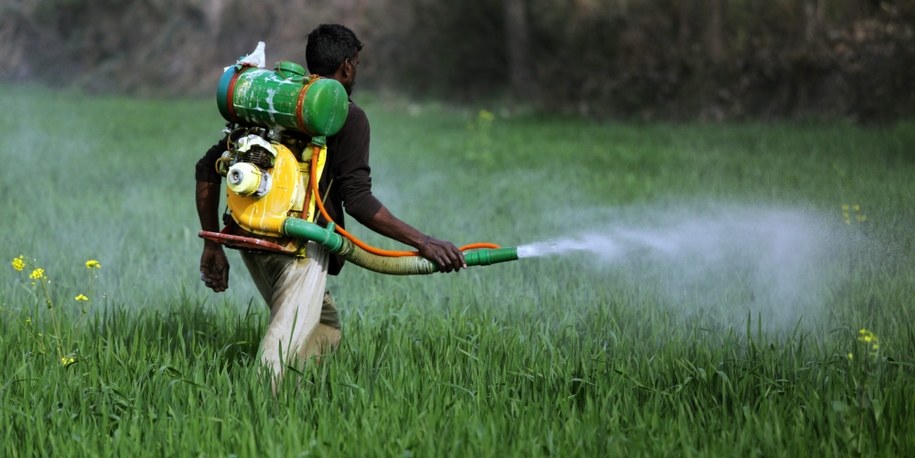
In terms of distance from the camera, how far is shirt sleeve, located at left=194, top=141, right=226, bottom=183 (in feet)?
13.7

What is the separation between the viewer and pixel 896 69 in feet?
46.7

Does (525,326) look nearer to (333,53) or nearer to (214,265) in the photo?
(214,265)

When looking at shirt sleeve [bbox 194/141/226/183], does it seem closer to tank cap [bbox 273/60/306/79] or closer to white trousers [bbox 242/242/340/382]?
white trousers [bbox 242/242/340/382]

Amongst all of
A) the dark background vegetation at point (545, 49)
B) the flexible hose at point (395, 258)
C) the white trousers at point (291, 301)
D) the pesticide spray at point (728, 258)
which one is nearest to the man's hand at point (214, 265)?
the white trousers at point (291, 301)

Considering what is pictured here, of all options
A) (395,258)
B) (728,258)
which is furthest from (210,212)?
(728,258)

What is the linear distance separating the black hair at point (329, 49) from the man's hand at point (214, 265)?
74 cm

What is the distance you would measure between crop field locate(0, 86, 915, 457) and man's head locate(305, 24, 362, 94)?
0.89 meters

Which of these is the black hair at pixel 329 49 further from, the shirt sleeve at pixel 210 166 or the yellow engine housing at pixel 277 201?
the shirt sleeve at pixel 210 166

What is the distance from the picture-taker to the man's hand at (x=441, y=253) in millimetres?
4086

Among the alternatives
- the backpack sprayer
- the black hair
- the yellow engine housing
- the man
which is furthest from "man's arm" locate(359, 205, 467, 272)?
the black hair

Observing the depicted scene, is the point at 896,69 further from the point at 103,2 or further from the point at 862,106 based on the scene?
the point at 103,2

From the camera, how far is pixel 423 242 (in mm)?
4090

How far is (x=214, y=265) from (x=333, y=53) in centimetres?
89

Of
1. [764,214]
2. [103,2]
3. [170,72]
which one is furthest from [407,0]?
[764,214]
